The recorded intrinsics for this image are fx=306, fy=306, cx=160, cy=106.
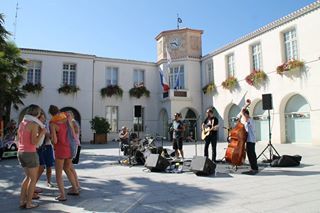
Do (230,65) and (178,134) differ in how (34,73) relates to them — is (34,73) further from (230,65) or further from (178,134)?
(178,134)

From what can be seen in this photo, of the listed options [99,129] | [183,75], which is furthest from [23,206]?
[183,75]

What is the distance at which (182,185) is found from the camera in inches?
246

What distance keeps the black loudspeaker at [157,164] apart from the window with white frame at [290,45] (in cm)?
1114

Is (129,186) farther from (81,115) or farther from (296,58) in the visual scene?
(81,115)

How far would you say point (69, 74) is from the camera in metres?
22.4

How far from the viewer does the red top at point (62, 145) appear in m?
4.98

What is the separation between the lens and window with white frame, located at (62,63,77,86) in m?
22.3

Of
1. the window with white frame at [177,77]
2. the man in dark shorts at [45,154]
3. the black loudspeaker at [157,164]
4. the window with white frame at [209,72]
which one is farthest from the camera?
the window with white frame at [177,77]

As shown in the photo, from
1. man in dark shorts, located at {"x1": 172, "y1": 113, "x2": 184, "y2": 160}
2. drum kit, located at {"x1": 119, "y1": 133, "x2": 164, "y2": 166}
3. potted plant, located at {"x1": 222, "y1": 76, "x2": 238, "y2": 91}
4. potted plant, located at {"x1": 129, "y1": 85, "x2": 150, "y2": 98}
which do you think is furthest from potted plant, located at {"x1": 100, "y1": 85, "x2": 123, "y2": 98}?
man in dark shorts, located at {"x1": 172, "y1": 113, "x2": 184, "y2": 160}

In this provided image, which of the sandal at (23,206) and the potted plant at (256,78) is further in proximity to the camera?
the potted plant at (256,78)

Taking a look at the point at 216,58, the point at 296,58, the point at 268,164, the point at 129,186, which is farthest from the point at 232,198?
the point at 216,58

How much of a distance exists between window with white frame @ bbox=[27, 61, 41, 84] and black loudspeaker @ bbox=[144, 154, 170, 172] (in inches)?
636

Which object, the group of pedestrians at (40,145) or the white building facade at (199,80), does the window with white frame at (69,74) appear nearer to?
the white building facade at (199,80)

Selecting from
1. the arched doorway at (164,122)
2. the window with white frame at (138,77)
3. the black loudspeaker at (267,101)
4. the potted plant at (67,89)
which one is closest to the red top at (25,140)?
the black loudspeaker at (267,101)
